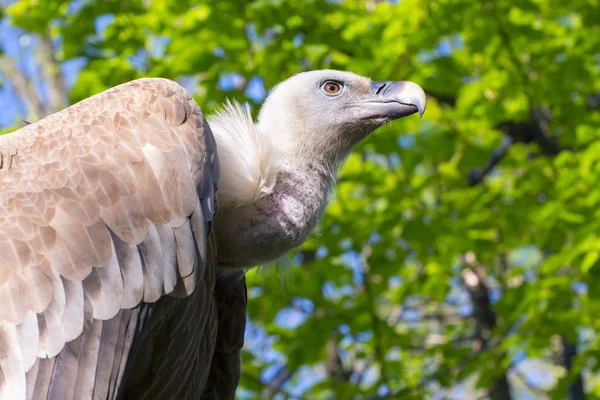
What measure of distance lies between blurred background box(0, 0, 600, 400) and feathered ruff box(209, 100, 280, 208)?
3.00m

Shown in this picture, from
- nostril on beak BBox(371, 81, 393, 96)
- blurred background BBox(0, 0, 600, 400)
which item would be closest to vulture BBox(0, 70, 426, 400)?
nostril on beak BBox(371, 81, 393, 96)

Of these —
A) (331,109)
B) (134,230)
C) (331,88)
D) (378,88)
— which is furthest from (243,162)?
(378,88)

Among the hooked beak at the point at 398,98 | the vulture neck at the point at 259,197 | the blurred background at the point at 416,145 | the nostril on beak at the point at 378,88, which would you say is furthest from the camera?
the blurred background at the point at 416,145

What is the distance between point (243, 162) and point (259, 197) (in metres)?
0.15

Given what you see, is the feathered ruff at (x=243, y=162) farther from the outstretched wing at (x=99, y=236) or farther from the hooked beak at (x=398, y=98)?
the hooked beak at (x=398, y=98)

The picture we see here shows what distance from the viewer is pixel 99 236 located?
3.27 m

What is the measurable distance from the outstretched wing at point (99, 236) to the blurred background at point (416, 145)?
130 inches

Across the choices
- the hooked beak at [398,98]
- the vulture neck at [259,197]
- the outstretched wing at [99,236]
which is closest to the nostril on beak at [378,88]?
the hooked beak at [398,98]

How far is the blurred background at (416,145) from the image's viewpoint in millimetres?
6754

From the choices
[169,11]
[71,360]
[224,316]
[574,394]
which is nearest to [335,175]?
[224,316]

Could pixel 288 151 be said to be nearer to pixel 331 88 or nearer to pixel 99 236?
pixel 331 88

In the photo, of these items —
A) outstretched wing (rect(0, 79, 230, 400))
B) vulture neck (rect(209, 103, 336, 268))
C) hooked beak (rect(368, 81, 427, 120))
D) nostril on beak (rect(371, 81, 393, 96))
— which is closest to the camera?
outstretched wing (rect(0, 79, 230, 400))

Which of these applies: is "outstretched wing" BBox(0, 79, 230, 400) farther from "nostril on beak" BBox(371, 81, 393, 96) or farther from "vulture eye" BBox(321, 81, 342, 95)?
"nostril on beak" BBox(371, 81, 393, 96)

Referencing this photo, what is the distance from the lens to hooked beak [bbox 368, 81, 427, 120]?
394 centimetres
